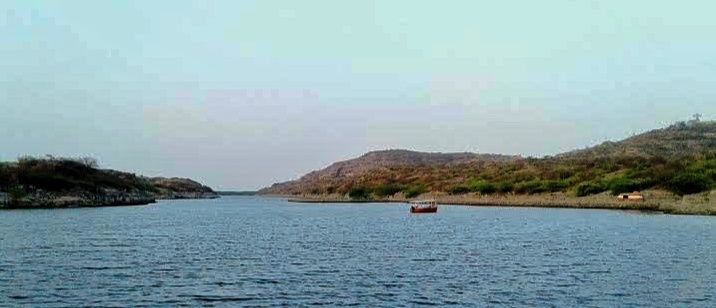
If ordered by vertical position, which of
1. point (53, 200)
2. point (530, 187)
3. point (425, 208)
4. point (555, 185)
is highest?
point (555, 185)

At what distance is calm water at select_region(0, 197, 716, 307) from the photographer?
3619 centimetres

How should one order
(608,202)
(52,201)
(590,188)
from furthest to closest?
(52,201), (590,188), (608,202)

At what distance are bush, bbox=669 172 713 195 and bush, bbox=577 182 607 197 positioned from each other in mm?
21210

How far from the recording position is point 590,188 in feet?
533

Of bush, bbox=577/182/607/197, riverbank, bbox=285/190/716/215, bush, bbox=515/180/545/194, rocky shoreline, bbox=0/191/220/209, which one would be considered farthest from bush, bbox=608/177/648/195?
rocky shoreline, bbox=0/191/220/209

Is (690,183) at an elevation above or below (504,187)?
below

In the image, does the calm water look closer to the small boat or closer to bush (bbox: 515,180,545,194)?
the small boat

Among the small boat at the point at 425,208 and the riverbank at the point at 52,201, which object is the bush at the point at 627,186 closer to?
the small boat at the point at 425,208

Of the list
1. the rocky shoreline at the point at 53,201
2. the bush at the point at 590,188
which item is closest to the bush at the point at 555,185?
the bush at the point at 590,188

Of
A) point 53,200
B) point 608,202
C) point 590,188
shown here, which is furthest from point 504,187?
point 53,200

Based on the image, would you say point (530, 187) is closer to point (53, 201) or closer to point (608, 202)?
point (608, 202)

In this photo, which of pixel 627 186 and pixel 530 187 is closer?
pixel 627 186

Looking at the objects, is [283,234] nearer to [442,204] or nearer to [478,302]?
[478,302]

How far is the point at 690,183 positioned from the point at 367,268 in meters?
108
